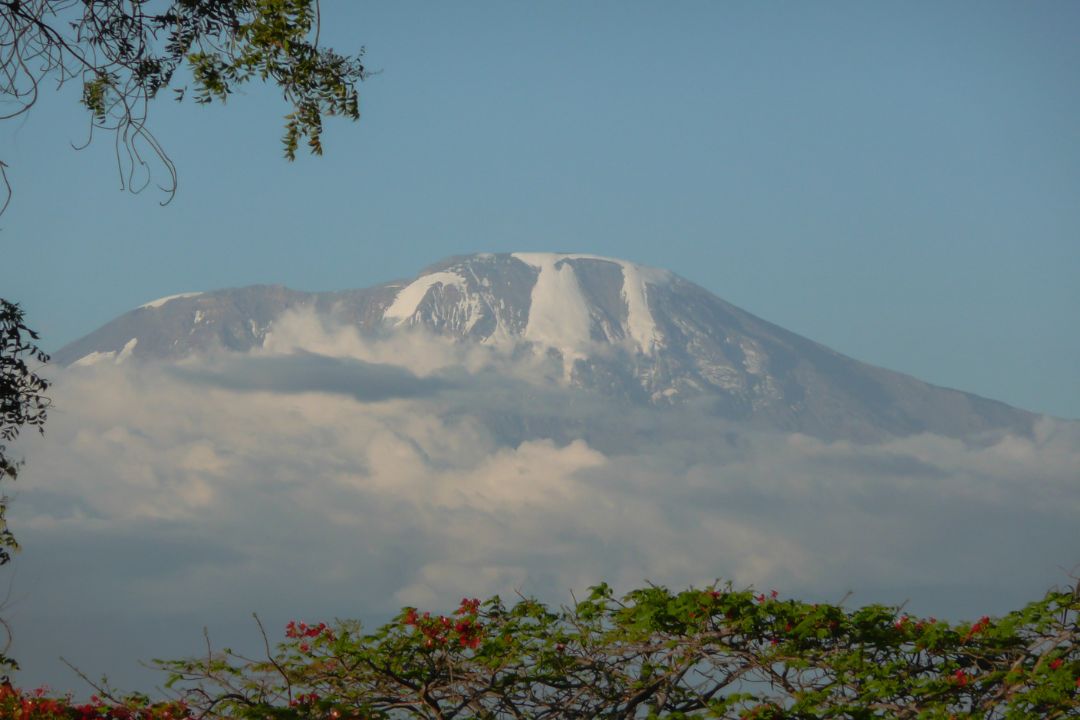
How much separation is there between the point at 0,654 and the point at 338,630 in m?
4.07

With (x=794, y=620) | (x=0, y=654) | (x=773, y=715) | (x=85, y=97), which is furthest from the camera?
(x=0, y=654)

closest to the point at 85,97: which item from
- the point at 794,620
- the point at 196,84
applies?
the point at 196,84

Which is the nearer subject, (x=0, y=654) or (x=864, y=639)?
(x=864, y=639)

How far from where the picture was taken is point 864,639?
9648mm

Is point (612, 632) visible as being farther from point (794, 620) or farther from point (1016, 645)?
point (1016, 645)

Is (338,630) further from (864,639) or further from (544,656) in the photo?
(864,639)

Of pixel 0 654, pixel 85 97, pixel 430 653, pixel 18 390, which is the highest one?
pixel 85 97

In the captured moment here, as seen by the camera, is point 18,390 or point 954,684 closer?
point 954,684

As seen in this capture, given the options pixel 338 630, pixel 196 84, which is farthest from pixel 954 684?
pixel 196 84

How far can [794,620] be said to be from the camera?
377 inches

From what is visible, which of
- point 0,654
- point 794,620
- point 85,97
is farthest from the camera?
point 0,654

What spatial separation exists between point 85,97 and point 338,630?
4.88 meters

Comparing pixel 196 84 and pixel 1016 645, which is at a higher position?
pixel 196 84

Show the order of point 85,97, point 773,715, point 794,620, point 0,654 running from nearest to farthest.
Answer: point 773,715
point 794,620
point 85,97
point 0,654
